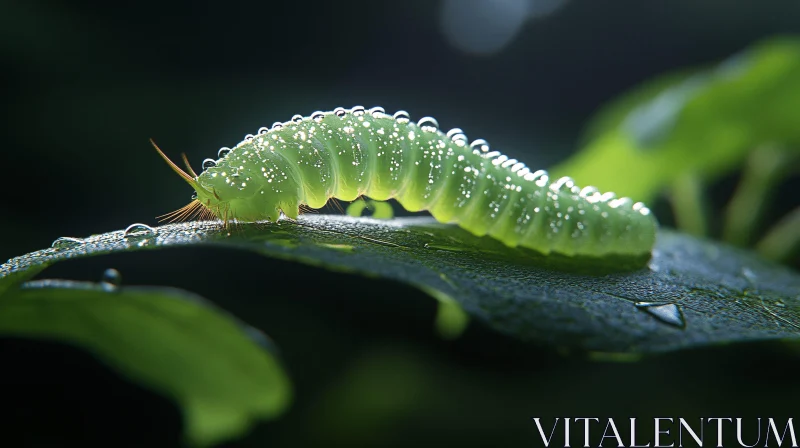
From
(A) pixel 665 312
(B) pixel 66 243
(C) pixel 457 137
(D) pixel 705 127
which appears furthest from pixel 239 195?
(D) pixel 705 127

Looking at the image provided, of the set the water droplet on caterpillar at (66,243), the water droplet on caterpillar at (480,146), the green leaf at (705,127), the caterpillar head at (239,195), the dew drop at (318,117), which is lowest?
the water droplet on caterpillar at (66,243)

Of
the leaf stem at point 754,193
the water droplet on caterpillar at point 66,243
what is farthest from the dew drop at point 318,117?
the leaf stem at point 754,193

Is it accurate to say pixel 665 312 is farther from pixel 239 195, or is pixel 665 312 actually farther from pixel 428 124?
pixel 239 195

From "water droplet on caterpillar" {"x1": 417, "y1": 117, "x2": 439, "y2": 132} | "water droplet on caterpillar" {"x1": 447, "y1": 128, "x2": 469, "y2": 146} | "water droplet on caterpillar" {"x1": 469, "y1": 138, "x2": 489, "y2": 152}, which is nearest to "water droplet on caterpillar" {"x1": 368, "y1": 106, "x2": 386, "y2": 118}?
"water droplet on caterpillar" {"x1": 417, "y1": 117, "x2": 439, "y2": 132}

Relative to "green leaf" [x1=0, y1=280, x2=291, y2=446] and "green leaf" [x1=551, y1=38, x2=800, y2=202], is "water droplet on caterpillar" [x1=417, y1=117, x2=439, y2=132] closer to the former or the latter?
"green leaf" [x1=0, y1=280, x2=291, y2=446]

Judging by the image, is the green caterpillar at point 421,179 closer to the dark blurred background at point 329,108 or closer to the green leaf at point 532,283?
the green leaf at point 532,283

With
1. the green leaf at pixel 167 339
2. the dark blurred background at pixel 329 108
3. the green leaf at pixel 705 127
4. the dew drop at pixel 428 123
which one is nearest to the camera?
the green leaf at pixel 167 339

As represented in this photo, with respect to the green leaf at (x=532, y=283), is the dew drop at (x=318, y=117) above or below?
above
